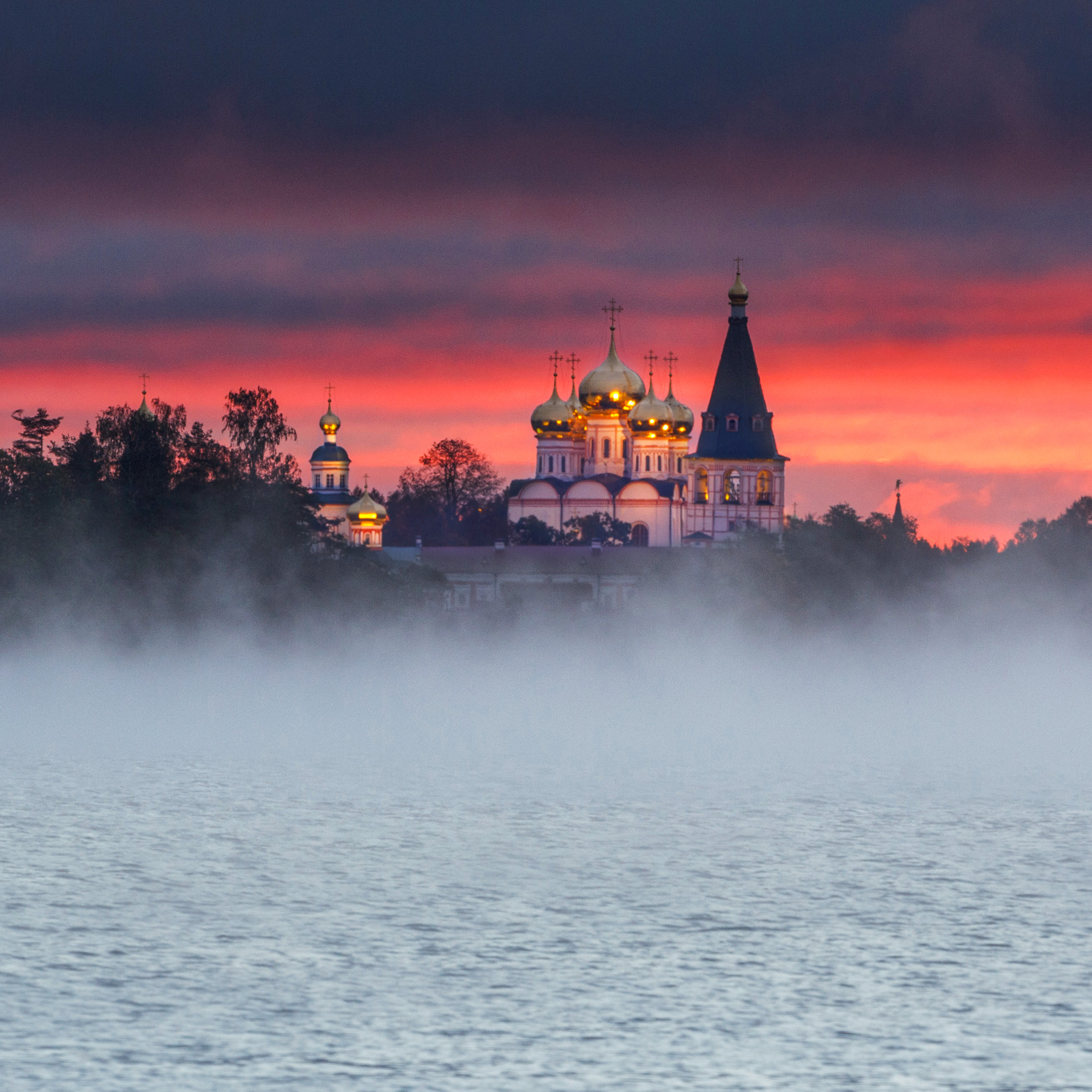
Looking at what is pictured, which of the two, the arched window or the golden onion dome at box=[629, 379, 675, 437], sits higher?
the golden onion dome at box=[629, 379, 675, 437]

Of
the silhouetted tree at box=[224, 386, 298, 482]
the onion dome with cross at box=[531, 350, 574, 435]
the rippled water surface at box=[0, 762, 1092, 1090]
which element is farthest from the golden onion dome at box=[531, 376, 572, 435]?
the rippled water surface at box=[0, 762, 1092, 1090]

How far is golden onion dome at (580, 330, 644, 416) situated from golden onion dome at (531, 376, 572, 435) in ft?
4.48

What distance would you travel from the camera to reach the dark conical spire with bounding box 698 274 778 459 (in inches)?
5492

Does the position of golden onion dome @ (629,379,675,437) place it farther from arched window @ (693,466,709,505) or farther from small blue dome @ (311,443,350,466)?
small blue dome @ (311,443,350,466)

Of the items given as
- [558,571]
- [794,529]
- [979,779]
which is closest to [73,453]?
[794,529]

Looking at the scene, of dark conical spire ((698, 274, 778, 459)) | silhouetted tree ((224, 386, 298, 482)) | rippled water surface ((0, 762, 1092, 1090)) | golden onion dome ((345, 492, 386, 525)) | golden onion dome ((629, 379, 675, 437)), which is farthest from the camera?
golden onion dome ((629, 379, 675, 437))

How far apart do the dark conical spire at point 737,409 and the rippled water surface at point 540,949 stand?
111m

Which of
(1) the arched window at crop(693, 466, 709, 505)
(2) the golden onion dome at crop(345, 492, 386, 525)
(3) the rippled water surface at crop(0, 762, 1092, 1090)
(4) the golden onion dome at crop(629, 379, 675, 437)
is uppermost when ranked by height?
(4) the golden onion dome at crop(629, 379, 675, 437)

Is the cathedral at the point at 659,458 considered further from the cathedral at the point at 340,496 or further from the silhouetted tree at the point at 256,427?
the silhouetted tree at the point at 256,427

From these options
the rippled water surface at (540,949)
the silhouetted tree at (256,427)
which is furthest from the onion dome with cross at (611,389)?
the rippled water surface at (540,949)

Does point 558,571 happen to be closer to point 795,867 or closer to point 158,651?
point 158,651

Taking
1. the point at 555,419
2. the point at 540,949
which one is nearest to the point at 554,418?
the point at 555,419

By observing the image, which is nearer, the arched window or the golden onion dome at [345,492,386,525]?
the golden onion dome at [345,492,386,525]

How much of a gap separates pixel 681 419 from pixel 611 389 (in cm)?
620
